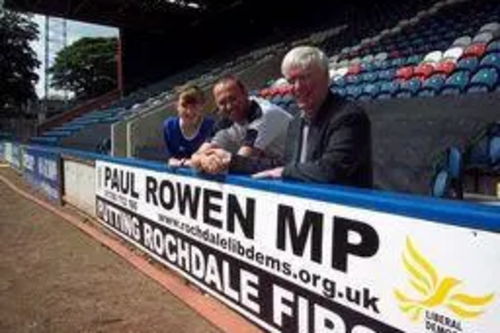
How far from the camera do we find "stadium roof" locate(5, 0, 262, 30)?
23.7 m

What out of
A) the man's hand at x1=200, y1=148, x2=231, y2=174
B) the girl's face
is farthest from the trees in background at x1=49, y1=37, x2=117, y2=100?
the man's hand at x1=200, y1=148, x2=231, y2=174

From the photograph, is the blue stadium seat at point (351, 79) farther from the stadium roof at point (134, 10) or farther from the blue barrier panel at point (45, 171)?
the stadium roof at point (134, 10)

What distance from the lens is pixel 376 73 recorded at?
11664mm

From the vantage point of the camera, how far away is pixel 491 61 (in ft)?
28.8

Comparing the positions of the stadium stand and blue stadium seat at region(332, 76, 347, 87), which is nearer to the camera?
the stadium stand

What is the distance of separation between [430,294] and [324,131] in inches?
47.3

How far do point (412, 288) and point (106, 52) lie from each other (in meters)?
78.3

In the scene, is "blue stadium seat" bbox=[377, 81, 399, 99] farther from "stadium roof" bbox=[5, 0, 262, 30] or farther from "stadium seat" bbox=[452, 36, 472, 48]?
"stadium roof" bbox=[5, 0, 262, 30]

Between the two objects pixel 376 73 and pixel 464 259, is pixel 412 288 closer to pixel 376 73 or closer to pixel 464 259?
pixel 464 259

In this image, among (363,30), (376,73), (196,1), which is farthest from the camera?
(196,1)

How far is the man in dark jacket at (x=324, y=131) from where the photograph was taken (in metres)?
3.51

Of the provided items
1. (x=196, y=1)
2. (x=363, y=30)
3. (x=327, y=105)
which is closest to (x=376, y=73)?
(x=363, y=30)

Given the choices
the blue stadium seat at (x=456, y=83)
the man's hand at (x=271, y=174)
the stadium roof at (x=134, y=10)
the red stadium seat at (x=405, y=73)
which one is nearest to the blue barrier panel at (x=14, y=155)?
the stadium roof at (x=134, y=10)

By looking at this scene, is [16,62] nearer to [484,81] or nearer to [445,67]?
[445,67]
